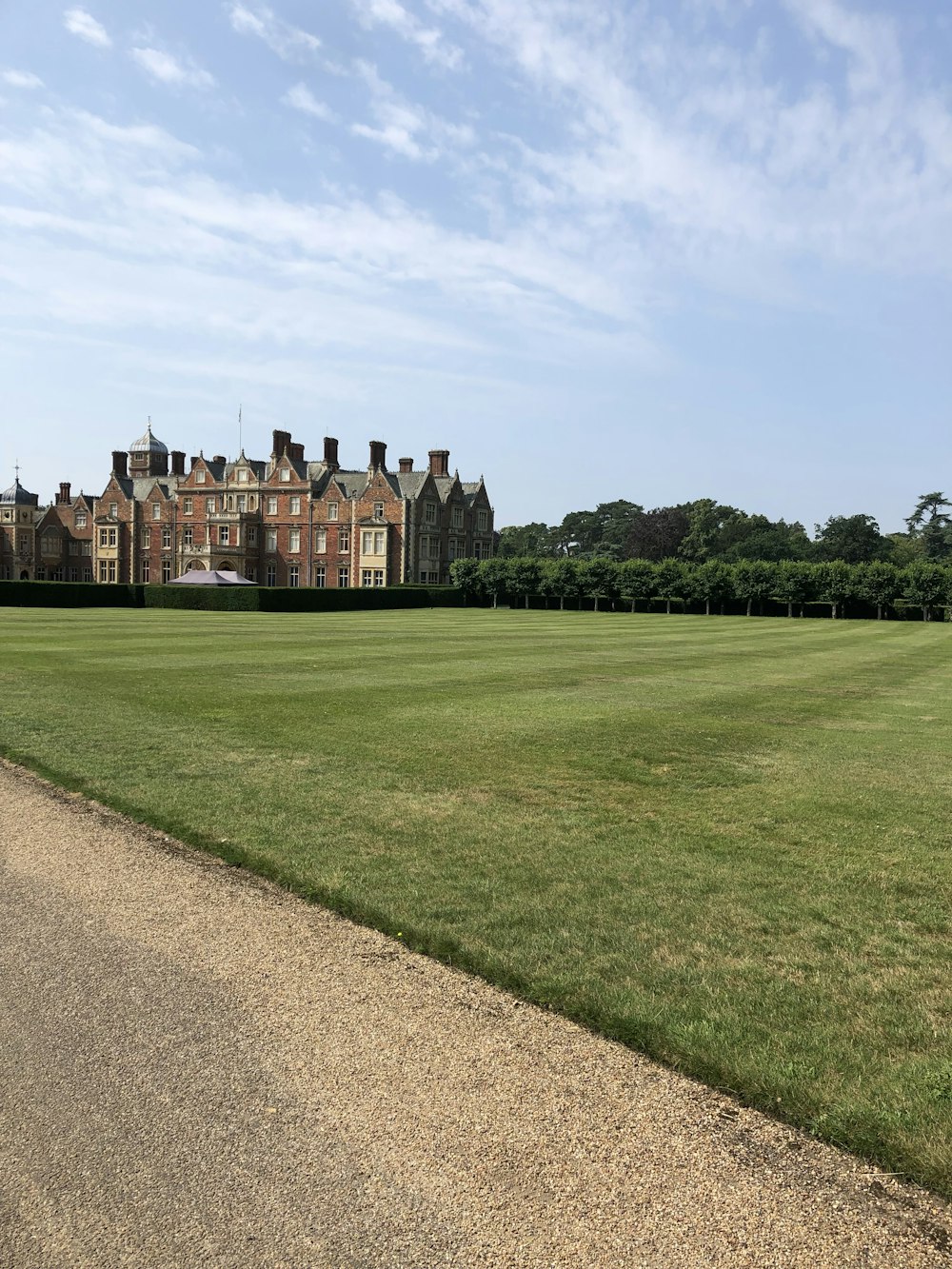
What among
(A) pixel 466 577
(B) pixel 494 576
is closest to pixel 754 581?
(B) pixel 494 576

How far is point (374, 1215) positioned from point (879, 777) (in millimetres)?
8213

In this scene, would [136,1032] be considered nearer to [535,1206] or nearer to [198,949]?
[198,949]

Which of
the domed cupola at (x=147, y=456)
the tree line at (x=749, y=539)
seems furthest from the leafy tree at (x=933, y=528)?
the domed cupola at (x=147, y=456)

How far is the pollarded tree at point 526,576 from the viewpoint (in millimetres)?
73938

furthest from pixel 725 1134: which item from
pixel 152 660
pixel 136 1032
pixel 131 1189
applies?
pixel 152 660

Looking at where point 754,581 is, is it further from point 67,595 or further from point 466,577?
point 67,595

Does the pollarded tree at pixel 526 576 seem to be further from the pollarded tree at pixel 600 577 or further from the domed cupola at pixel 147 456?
the domed cupola at pixel 147 456

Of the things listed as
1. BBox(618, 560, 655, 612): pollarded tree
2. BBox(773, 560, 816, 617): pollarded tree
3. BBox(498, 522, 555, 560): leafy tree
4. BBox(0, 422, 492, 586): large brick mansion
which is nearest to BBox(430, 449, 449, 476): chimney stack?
BBox(0, 422, 492, 586): large brick mansion

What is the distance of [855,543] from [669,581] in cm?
4975

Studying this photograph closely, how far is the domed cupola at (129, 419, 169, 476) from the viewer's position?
93.1 m

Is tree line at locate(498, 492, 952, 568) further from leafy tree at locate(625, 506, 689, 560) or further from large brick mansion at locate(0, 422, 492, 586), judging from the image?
large brick mansion at locate(0, 422, 492, 586)

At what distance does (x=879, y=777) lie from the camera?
945 cm

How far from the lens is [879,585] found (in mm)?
62562

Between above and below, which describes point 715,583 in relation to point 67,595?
above
